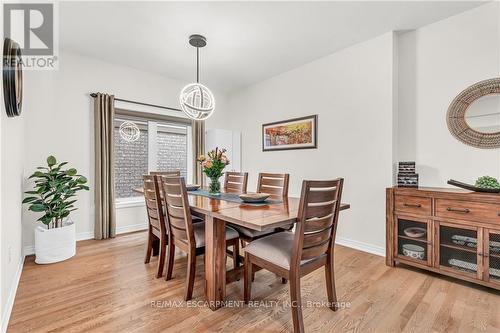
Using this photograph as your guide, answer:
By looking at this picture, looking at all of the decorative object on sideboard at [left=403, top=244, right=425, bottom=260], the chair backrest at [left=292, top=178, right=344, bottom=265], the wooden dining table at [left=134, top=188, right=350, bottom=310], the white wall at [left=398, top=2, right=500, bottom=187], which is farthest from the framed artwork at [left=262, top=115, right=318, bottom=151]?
the chair backrest at [left=292, top=178, right=344, bottom=265]

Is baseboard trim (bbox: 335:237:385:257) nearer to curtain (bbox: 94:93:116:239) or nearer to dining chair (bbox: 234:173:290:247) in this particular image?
dining chair (bbox: 234:173:290:247)

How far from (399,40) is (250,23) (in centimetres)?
180

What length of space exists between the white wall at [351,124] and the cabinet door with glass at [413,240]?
35 cm

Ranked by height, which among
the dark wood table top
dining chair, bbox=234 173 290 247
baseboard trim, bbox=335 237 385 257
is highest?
dining chair, bbox=234 173 290 247

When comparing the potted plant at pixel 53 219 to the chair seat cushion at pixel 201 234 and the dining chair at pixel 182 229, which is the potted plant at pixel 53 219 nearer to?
the dining chair at pixel 182 229

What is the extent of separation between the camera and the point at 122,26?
2691 mm

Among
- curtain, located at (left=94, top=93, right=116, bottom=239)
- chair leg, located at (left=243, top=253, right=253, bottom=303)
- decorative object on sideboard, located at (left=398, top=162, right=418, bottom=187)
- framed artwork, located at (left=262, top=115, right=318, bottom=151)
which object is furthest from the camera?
framed artwork, located at (left=262, top=115, right=318, bottom=151)

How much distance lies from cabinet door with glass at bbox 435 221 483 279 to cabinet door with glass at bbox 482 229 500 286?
31mm

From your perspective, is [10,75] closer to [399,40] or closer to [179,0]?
[179,0]

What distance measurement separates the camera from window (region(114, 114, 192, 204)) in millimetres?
3857

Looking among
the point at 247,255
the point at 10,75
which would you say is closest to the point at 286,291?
the point at 247,255

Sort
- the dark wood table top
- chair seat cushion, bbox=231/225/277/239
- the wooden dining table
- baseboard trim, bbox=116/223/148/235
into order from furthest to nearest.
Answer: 1. baseboard trim, bbox=116/223/148/235
2. chair seat cushion, bbox=231/225/277/239
3. the wooden dining table
4. the dark wood table top

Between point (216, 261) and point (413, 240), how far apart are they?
2028 mm

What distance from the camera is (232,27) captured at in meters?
2.71
